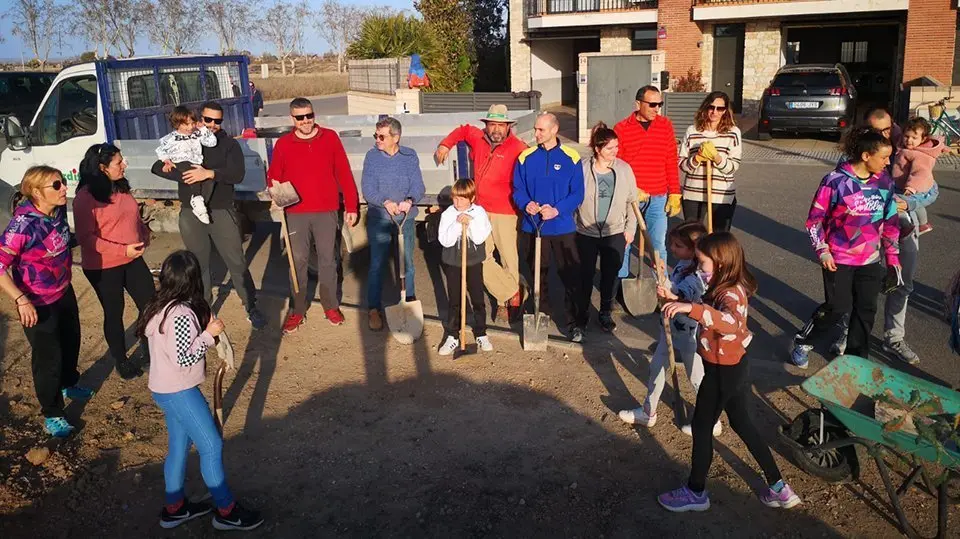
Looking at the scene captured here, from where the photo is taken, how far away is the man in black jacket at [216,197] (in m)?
6.73

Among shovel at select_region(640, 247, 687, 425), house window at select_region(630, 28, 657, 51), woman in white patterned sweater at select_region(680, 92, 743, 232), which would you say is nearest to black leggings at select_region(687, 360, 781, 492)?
shovel at select_region(640, 247, 687, 425)

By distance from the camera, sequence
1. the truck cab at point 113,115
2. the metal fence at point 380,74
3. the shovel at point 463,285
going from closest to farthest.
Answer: the shovel at point 463,285 < the truck cab at point 113,115 < the metal fence at point 380,74

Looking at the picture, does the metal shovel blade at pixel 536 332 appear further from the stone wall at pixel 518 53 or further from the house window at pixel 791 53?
the stone wall at pixel 518 53

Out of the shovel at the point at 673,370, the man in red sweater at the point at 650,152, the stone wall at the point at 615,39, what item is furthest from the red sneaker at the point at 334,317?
the stone wall at the point at 615,39

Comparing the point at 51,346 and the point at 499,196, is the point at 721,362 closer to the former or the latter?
the point at 499,196

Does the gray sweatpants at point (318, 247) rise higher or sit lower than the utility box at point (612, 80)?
lower

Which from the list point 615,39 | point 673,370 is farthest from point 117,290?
point 615,39

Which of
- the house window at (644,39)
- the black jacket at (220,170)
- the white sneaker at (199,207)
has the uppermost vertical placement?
the house window at (644,39)

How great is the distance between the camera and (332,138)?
6922 mm

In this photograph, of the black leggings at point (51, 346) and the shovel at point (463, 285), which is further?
the shovel at point (463, 285)

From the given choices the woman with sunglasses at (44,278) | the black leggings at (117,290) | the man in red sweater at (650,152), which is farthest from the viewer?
the man in red sweater at (650,152)

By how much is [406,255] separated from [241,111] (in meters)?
5.71

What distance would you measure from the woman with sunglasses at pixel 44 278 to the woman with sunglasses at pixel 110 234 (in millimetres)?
346

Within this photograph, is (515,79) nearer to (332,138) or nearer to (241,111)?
(241,111)
